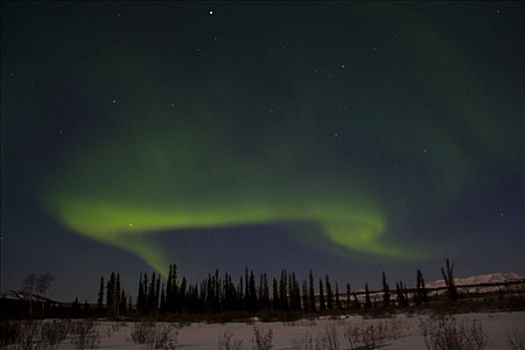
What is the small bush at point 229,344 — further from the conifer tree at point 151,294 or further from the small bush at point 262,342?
the conifer tree at point 151,294

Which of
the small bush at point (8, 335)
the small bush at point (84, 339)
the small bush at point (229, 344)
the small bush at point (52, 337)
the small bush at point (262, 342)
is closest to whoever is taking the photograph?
the small bush at point (262, 342)

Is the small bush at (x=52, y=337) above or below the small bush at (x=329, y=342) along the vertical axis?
above

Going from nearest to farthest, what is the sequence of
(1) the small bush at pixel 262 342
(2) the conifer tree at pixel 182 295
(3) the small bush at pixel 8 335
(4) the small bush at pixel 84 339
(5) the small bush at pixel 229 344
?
1. (1) the small bush at pixel 262 342
2. (5) the small bush at pixel 229 344
3. (3) the small bush at pixel 8 335
4. (4) the small bush at pixel 84 339
5. (2) the conifer tree at pixel 182 295

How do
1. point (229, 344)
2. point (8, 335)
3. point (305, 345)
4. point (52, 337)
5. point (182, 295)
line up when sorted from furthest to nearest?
point (182, 295) → point (8, 335) → point (52, 337) → point (305, 345) → point (229, 344)

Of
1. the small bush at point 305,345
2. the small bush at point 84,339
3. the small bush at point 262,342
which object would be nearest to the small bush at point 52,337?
the small bush at point 84,339

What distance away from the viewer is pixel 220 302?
290 ft

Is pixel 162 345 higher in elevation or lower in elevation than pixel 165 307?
higher

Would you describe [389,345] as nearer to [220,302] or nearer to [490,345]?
[490,345]

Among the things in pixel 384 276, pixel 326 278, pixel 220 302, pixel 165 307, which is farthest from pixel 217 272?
pixel 384 276

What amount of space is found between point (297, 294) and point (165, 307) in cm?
2917

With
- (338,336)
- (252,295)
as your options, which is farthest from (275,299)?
(338,336)

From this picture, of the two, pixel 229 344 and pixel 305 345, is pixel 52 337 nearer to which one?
pixel 229 344

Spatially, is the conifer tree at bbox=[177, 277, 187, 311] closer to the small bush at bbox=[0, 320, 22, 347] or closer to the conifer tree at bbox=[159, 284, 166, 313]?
the conifer tree at bbox=[159, 284, 166, 313]

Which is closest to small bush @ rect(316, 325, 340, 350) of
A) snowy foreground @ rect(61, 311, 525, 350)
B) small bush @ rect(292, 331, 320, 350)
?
snowy foreground @ rect(61, 311, 525, 350)
